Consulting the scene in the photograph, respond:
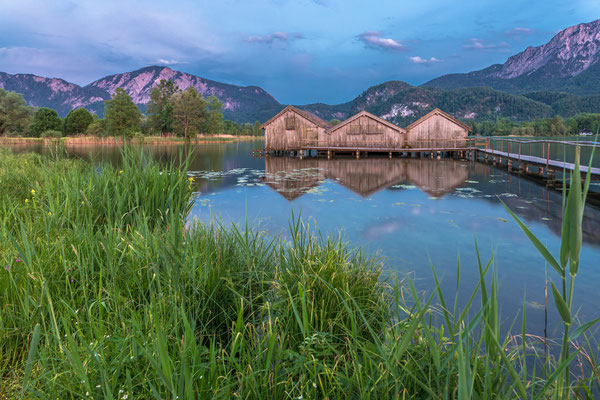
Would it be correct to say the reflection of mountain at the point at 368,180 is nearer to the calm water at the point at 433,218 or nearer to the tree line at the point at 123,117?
the calm water at the point at 433,218

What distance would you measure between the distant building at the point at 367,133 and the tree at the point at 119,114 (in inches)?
1545

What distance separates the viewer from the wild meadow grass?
1.61 m

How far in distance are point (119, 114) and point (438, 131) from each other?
51.0 metres

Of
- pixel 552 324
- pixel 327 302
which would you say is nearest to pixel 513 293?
pixel 552 324

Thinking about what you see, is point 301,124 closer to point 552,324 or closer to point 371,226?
point 371,226

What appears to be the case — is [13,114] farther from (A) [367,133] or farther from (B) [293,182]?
(B) [293,182]

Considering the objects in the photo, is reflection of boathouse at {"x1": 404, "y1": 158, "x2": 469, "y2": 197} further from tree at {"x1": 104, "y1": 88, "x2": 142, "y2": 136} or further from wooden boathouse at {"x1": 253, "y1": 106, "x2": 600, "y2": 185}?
tree at {"x1": 104, "y1": 88, "x2": 142, "y2": 136}

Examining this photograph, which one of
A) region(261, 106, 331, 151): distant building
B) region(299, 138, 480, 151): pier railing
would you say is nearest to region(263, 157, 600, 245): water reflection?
region(299, 138, 480, 151): pier railing

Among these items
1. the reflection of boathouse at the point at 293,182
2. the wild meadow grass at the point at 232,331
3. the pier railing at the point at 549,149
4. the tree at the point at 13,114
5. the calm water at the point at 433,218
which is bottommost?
the calm water at the point at 433,218

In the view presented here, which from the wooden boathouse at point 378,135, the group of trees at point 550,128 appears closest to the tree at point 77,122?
the wooden boathouse at point 378,135

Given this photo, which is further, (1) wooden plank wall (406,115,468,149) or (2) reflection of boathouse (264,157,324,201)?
(1) wooden plank wall (406,115,468,149)

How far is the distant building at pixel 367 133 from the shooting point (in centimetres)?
3572

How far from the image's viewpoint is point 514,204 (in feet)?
40.8

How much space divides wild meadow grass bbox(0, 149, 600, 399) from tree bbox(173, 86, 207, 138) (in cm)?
6486
